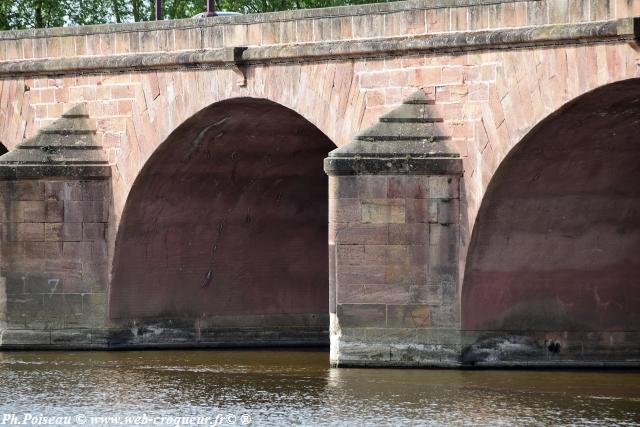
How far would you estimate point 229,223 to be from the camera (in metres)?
25.9

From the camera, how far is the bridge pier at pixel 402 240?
20922mm

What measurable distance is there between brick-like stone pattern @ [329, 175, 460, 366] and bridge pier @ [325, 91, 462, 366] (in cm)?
1

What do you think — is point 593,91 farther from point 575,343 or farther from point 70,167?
point 70,167

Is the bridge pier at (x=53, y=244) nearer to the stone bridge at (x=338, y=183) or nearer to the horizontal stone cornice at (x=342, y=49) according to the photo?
the stone bridge at (x=338, y=183)

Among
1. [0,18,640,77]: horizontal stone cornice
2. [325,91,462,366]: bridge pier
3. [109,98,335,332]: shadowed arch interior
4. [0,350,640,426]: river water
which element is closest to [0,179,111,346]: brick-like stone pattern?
[109,98,335,332]: shadowed arch interior

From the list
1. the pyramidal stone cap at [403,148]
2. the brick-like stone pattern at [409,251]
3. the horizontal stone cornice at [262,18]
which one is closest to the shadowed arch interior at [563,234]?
the brick-like stone pattern at [409,251]

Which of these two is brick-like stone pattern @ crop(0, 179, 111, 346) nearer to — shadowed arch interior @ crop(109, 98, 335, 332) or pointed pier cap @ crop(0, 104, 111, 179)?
pointed pier cap @ crop(0, 104, 111, 179)

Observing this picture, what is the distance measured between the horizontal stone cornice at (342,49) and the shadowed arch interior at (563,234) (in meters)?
0.92

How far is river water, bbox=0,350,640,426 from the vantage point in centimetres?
1845

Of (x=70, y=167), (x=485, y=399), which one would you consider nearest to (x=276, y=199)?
(x=70, y=167)

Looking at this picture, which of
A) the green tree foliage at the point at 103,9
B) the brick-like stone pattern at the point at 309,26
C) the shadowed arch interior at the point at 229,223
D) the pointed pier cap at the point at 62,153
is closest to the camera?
the brick-like stone pattern at the point at 309,26

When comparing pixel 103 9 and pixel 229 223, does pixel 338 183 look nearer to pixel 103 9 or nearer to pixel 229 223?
pixel 229 223

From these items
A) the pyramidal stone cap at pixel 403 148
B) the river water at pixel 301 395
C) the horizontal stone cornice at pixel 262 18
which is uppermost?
the horizontal stone cornice at pixel 262 18

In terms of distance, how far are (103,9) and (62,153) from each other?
1579cm
